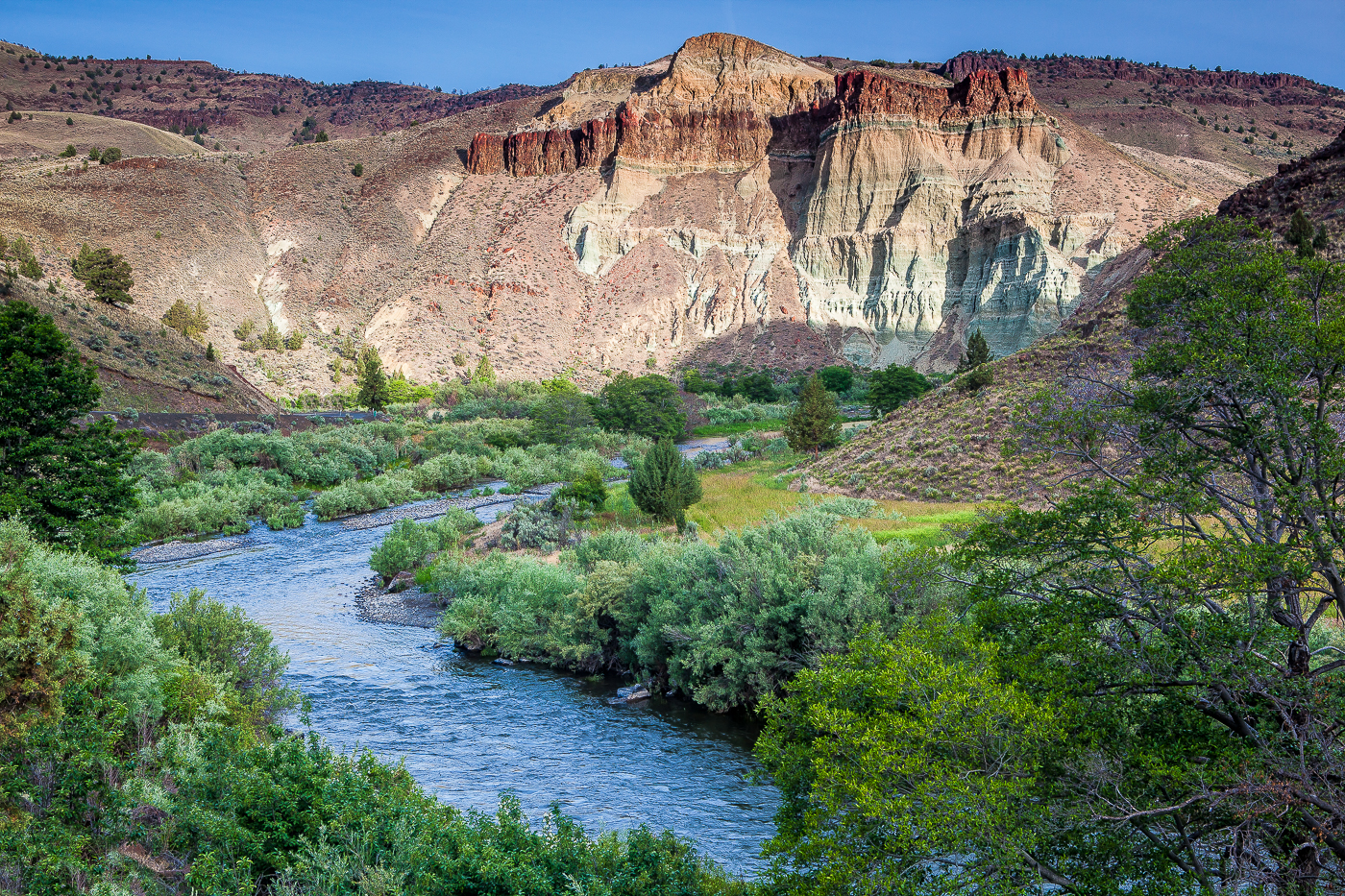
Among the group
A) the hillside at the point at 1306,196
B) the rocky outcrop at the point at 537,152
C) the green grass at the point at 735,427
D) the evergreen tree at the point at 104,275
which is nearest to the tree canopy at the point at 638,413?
the green grass at the point at 735,427

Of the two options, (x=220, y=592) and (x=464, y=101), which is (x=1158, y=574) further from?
(x=464, y=101)

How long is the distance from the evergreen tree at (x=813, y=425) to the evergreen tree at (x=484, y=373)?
36356 millimetres

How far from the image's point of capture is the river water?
1180 centimetres

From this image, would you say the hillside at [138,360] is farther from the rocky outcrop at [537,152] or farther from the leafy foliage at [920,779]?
the rocky outcrop at [537,152]

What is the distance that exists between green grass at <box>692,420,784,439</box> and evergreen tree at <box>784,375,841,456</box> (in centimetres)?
1648

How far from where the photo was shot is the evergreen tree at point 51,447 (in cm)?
1520

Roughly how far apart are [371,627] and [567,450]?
26.6 m

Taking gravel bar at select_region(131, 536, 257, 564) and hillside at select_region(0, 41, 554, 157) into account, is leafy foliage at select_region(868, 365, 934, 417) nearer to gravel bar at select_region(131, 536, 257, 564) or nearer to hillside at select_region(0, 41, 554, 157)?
gravel bar at select_region(131, 536, 257, 564)

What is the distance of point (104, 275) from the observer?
55156 millimetres

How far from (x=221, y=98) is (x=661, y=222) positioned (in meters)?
133

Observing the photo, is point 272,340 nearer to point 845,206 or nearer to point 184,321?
point 184,321

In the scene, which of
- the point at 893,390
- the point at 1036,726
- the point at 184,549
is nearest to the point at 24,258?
the point at 184,549

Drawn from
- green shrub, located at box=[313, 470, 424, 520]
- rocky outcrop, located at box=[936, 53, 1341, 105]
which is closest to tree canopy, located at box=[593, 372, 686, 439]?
green shrub, located at box=[313, 470, 424, 520]

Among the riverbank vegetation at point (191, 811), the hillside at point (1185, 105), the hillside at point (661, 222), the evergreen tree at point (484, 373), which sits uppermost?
the hillside at point (1185, 105)
